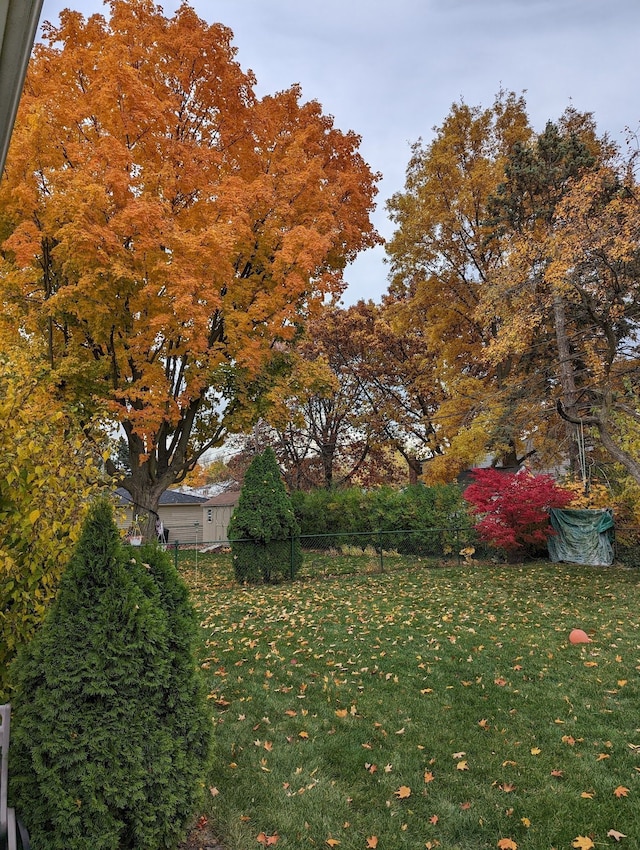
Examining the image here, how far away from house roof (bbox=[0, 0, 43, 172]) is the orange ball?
6.65 metres

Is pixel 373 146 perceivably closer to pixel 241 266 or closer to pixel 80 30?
pixel 241 266

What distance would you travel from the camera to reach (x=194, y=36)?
28.4 ft

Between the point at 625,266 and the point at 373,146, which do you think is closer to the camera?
the point at 625,266

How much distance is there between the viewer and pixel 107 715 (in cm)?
213

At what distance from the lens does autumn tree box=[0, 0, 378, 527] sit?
754 centimetres

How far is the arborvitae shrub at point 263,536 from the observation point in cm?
1012

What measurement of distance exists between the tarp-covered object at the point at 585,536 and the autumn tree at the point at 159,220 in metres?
→ 7.69

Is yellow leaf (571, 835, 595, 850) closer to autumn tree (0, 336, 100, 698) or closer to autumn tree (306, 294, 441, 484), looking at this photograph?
autumn tree (0, 336, 100, 698)

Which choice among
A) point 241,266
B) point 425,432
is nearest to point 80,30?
point 241,266

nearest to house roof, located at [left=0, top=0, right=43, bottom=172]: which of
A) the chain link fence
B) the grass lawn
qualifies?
the grass lawn

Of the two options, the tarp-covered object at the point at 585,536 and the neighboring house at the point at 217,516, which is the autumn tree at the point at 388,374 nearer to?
the tarp-covered object at the point at 585,536

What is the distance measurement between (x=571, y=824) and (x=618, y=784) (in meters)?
0.55

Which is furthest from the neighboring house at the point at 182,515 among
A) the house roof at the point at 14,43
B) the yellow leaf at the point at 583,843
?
the house roof at the point at 14,43

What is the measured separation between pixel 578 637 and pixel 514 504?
5446mm
